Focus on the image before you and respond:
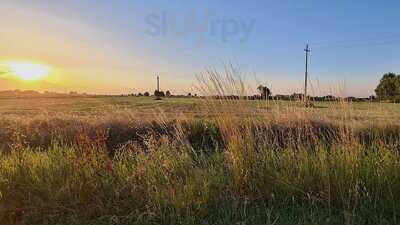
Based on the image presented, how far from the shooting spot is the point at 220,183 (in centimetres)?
430

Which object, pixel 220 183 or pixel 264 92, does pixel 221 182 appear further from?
pixel 264 92

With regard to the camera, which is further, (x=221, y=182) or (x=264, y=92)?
(x=264, y=92)

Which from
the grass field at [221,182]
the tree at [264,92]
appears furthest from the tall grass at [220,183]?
the tree at [264,92]

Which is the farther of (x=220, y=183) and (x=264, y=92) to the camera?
(x=264, y=92)

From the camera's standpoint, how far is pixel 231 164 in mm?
4516

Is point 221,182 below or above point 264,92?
below

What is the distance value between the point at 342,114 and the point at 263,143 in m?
1.21

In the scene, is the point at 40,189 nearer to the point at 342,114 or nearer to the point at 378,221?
the point at 378,221

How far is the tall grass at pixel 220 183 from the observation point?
3.85m

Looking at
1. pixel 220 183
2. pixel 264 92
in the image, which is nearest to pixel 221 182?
pixel 220 183

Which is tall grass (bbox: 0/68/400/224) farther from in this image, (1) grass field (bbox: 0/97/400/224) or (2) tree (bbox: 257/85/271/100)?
(2) tree (bbox: 257/85/271/100)

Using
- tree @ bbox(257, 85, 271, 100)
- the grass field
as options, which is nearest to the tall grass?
the grass field

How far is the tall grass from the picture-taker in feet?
12.6

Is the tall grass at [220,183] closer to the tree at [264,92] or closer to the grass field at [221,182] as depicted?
the grass field at [221,182]
